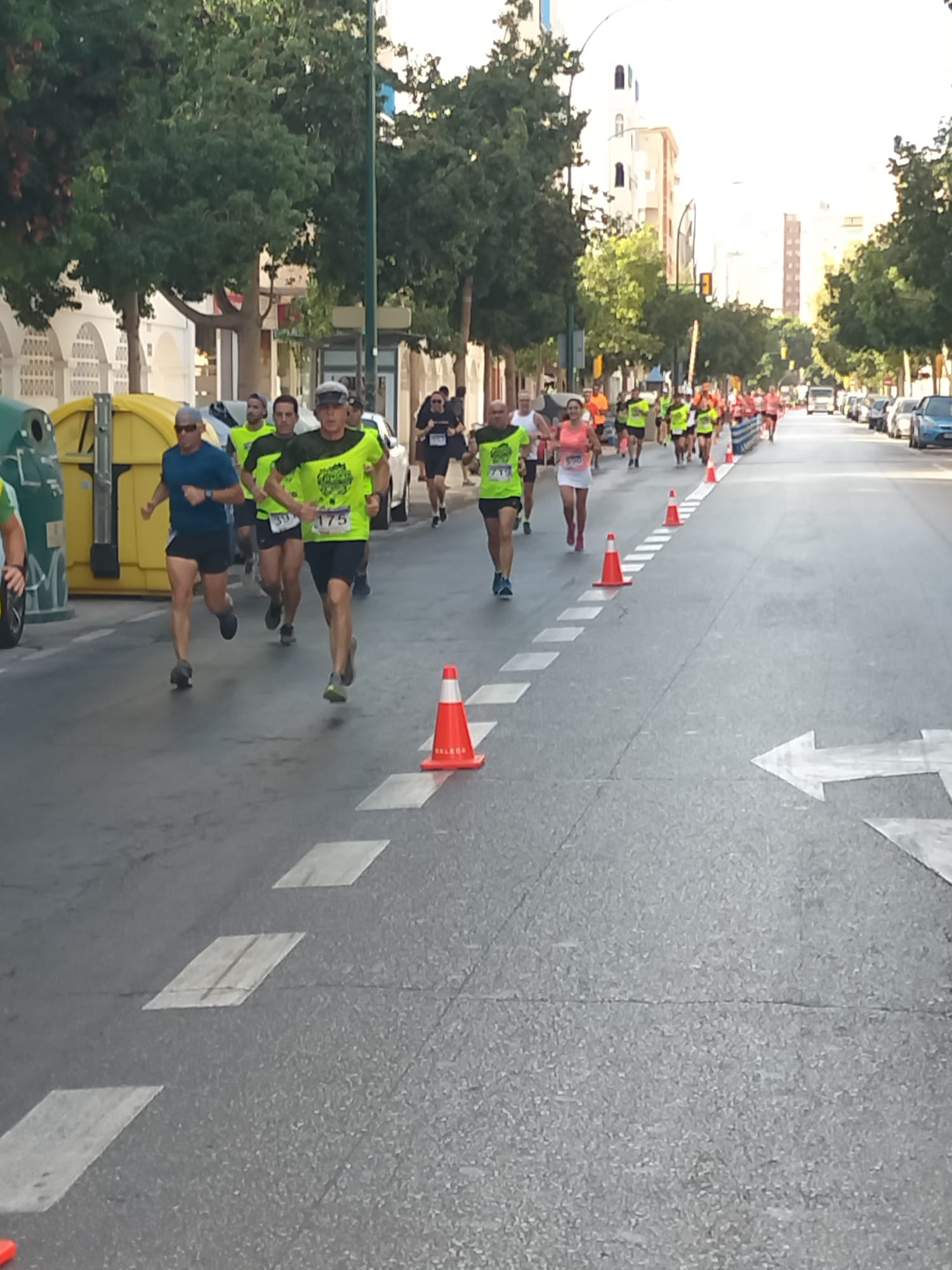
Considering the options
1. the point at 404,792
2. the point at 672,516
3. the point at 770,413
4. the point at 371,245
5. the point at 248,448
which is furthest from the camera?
the point at 770,413

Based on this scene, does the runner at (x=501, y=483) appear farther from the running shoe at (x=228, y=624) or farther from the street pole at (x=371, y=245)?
the street pole at (x=371, y=245)

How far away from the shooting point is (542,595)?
17172mm

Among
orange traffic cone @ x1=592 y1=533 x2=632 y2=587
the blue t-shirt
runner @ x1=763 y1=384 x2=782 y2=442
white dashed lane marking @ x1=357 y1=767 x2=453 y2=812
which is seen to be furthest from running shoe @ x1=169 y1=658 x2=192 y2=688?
runner @ x1=763 y1=384 x2=782 y2=442

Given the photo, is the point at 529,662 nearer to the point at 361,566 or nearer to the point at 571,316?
the point at 361,566

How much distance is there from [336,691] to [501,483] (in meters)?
6.34

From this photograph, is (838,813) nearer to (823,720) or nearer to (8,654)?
(823,720)

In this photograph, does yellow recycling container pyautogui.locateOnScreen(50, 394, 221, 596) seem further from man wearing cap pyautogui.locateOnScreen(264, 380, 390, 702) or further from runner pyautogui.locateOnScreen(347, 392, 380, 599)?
man wearing cap pyautogui.locateOnScreen(264, 380, 390, 702)

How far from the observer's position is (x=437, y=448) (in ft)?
89.7

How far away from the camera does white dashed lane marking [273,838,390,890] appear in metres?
7.09

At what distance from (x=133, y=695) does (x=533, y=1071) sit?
7.44 m

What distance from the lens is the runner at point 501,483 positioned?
674 inches

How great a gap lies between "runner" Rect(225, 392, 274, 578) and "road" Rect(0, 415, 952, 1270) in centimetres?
452

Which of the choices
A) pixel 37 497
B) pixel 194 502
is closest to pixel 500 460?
pixel 37 497

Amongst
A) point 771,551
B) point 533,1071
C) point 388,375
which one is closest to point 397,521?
point 771,551
